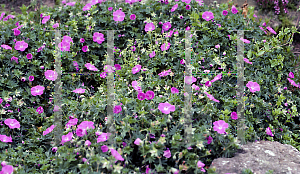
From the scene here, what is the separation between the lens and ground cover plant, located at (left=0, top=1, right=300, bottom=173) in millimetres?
1956

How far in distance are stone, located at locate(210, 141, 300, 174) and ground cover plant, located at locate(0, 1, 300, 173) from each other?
114mm

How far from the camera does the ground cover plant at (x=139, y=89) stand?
196 cm

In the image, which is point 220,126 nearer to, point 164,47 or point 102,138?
point 102,138

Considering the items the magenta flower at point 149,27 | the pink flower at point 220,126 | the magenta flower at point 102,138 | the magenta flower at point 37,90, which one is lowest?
the magenta flower at point 37,90

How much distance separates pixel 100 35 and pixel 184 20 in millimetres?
1153

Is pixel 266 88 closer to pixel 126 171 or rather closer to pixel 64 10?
pixel 126 171

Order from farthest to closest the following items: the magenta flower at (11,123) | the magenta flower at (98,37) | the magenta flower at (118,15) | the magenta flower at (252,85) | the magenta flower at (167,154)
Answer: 1. the magenta flower at (118,15)
2. the magenta flower at (98,37)
3. the magenta flower at (252,85)
4. the magenta flower at (11,123)
5. the magenta flower at (167,154)

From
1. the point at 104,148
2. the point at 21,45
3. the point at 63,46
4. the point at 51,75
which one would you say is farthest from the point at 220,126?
the point at 21,45

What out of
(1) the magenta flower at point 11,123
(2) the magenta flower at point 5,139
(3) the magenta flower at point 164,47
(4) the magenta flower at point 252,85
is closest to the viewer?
(2) the magenta flower at point 5,139

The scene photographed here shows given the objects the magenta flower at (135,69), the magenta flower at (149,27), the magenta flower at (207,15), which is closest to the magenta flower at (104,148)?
the magenta flower at (135,69)

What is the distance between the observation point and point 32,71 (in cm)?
299

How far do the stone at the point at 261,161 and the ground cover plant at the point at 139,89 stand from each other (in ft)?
0.37

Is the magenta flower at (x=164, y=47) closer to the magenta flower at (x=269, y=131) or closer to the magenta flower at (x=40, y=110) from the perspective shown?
the magenta flower at (x=269, y=131)

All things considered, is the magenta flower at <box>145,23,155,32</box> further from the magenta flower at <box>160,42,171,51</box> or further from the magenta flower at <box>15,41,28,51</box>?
the magenta flower at <box>15,41,28,51</box>
